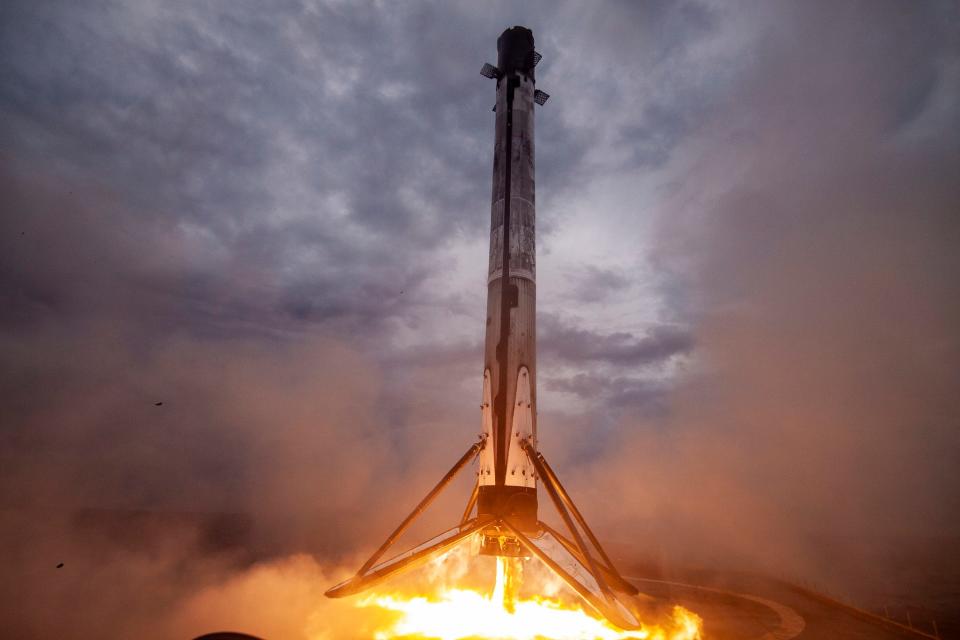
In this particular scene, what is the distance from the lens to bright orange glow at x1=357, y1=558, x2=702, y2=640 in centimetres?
1232

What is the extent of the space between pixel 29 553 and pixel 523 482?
28.0 meters

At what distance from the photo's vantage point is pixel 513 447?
41.6 ft

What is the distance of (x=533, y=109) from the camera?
1623 cm

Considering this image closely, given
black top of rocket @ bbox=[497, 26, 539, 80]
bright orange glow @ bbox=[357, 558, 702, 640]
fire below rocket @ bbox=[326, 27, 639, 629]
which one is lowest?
bright orange glow @ bbox=[357, 558, 702, 640]

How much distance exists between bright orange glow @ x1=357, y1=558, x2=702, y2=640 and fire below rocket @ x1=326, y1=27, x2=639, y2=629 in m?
1.26

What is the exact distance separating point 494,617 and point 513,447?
4486 mm

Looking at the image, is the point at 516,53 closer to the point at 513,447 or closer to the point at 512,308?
the point at 512,308

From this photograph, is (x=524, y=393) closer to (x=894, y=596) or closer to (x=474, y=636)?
(x=474, y=636)

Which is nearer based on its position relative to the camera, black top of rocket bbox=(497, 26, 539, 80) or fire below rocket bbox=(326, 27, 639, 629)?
fire below rocket bbox=(326, 27, 639, 629)

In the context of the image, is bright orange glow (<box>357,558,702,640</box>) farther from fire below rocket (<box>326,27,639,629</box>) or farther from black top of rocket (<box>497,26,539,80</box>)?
black top of rocket (<box>497,26,539,80</box>)

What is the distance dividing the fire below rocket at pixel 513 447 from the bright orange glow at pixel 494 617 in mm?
1263

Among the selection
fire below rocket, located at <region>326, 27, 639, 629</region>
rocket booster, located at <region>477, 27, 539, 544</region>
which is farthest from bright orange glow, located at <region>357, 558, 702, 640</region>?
rocket booster, located at <region>477, 27, 539, 544</region>

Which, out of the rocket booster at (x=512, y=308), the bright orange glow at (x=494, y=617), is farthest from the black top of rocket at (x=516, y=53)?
the bright orange glow at (x=494, y=617)

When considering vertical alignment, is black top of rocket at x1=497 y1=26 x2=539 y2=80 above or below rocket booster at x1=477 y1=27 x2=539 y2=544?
above
